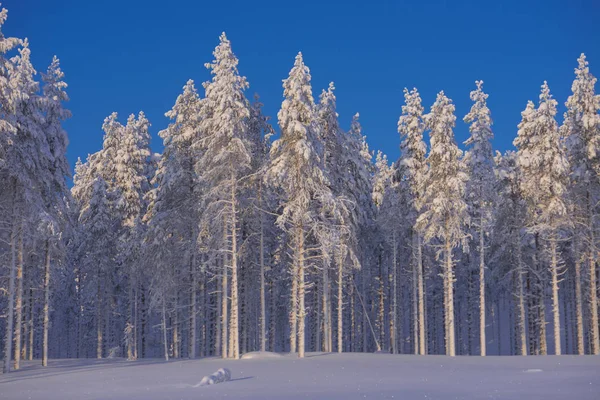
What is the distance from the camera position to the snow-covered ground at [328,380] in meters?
16.4

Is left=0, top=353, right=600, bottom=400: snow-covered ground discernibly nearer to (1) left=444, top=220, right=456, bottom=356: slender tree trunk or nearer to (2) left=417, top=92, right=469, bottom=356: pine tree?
(1) left=444, top=220, right=456, bottom=356: slender tree trunk

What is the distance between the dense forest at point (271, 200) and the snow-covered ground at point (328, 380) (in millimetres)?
4600

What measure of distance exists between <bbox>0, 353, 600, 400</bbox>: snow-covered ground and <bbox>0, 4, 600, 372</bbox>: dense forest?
460 centimetres

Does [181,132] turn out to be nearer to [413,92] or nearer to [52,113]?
[52,113]

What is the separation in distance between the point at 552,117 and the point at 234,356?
22.5 meters

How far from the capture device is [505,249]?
40219 mm

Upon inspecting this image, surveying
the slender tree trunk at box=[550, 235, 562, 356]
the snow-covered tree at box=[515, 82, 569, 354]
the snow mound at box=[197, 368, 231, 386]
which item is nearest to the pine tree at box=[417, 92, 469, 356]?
the snow-covered tree at box=[515, 82, 569, 354]

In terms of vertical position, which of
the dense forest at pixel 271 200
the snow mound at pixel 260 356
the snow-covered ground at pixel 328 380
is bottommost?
the snow mound at pixel 260 356

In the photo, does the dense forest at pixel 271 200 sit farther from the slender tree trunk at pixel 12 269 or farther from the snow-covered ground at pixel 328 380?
the snow-covered ground at pixel 328 380

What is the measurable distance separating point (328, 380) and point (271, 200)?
18.9 m

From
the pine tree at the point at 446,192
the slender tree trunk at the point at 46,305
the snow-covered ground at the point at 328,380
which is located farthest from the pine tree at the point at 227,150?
the pine tree at the point at 446,192

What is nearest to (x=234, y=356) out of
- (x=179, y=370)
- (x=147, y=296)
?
(x=179, y=370)

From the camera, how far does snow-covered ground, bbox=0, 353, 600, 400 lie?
53.8 feet

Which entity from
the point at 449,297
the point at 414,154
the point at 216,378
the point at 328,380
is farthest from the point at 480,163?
the point at 216,378
